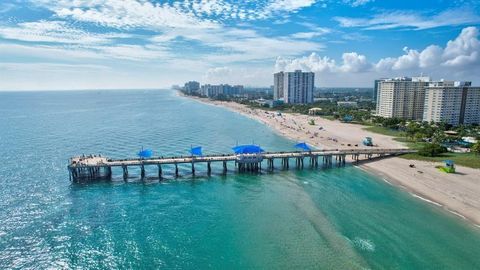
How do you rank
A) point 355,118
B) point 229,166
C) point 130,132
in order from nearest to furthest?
point 229,166, point 130,132, point 355,118

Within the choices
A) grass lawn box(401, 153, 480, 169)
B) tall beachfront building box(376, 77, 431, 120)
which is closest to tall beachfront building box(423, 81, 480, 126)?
tall beachfront building box(376, 77, 431, 120)

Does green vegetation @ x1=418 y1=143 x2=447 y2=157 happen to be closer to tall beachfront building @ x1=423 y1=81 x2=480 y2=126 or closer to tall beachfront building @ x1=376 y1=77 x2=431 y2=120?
tall beachfront building @ x1=423 y1=81 x2=480 y2=126

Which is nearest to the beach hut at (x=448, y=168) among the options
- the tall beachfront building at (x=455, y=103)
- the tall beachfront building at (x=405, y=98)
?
the tall beachfront building at (x=455, y=103)

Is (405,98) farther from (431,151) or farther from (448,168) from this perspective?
(448,168)

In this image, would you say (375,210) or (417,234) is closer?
(417,234)

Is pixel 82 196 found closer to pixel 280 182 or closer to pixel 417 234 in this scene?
pixel 280 182

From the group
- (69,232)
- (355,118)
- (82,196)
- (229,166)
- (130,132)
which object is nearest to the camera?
(69,232)

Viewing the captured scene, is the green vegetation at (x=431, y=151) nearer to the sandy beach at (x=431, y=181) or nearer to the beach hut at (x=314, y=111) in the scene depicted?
the sandy beach at (x=431, y=181)

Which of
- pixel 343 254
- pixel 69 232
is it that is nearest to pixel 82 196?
pixel 69 232
